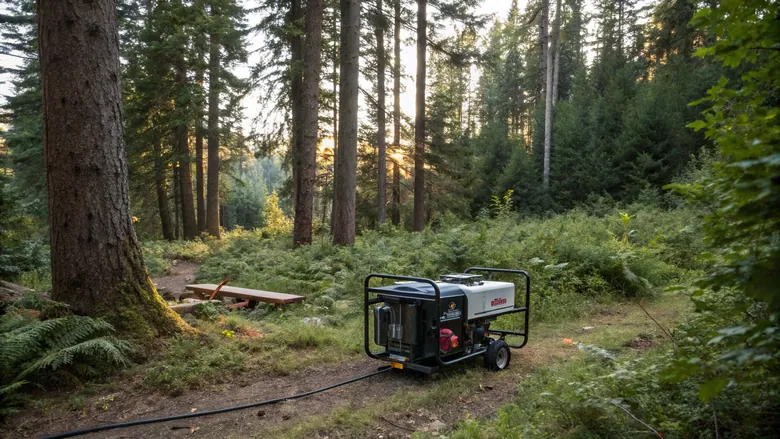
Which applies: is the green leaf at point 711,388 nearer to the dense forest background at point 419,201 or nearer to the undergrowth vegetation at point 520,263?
the dense forest background at point 419,201

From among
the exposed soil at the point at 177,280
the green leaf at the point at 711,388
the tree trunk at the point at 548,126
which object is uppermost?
the tree trunk at the point at 548,126

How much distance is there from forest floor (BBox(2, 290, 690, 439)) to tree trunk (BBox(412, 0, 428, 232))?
13.7 meters

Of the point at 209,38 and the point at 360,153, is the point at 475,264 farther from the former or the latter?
the point at 209,38

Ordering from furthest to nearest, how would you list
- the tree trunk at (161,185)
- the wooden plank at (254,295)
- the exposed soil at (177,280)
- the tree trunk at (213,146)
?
1. the tree trunk at (161,185)
2. the tree trunk at (213,146)
3. the exposed soil at (177,280)
4. the wooden plank at (254,295)

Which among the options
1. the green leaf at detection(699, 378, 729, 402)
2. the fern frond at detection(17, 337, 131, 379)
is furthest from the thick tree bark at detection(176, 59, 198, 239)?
the green leaf at detection(699, 378, 729, 402)

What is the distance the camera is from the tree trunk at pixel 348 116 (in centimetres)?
1223

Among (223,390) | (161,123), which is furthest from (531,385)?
(161,123)

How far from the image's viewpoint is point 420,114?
19.2 metres

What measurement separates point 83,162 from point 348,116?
8034 millimetres

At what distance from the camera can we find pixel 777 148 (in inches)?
69.8

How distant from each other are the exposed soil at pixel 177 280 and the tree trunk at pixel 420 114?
31.3 feet

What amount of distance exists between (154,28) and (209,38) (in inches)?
99.3

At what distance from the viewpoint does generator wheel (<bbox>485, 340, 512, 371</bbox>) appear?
5.46 metres

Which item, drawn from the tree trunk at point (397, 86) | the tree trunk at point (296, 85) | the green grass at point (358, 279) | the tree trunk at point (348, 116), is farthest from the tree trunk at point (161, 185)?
the tree trunk at point (348, 116)
